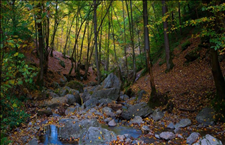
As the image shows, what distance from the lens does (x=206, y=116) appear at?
21.6 feet

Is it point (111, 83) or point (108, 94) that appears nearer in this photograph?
point (108, 94)

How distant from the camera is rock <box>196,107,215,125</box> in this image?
6356 millimetres

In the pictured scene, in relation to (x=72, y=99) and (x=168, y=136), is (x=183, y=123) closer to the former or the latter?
(x=168, y=136)

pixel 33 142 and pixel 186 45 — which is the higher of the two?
pixel 186 45

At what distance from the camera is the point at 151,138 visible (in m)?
5.80

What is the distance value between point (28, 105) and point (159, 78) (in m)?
9.13

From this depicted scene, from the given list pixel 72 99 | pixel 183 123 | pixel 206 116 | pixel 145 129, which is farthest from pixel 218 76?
pixel 72 99

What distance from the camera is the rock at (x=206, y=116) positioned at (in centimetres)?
636

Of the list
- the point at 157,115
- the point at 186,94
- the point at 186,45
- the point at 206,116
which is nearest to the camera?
the point at 206,116

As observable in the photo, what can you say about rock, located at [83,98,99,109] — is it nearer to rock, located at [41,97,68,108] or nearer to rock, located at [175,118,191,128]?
rock, located at [41,97,68,108]

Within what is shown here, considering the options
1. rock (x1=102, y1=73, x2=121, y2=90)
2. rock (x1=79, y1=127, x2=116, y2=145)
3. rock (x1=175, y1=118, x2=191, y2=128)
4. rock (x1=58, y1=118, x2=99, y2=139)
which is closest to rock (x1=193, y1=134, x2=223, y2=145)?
rock (x1=175, y1=118, x2=191, y2=128)

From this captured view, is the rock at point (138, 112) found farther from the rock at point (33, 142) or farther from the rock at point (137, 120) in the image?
the rock at point (33, 142)

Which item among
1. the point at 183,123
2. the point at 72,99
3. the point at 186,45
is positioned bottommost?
the point at 183,123

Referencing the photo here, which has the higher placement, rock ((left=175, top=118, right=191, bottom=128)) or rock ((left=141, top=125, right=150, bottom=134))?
rock ((left=175, top=118, right=191, bottom=128))
